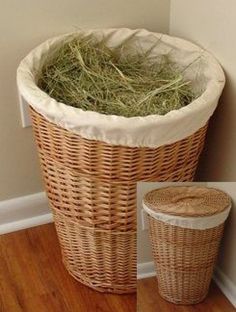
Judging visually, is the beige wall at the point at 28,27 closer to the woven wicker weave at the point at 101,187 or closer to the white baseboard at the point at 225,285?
the woven wicker weave at the point at 101,187

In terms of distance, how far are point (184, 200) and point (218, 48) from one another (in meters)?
0.31

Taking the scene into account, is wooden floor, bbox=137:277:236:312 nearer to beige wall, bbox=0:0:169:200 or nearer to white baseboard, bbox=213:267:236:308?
white baseboard, bbox=213:267:236:308

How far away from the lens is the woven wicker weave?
100 centimetres

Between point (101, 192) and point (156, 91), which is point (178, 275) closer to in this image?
point (101, 192)

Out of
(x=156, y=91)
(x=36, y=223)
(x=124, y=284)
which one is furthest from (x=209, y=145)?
(x=36, y=223)

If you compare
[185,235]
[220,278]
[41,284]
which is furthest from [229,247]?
[41,284]

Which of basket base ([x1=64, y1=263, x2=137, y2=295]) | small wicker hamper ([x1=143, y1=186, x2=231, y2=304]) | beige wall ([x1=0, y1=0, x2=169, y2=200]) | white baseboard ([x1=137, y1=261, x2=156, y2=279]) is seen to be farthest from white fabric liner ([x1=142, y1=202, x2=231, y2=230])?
A: beige wall ([x1=0, y1=0, x2=169, y2=200])

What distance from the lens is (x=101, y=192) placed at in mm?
1050

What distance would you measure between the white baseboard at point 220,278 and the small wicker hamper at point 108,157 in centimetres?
6

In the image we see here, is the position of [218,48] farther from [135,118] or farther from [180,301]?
[180,301]

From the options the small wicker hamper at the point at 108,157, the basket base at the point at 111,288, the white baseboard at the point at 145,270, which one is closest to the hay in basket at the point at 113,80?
the small wicker hamper at the point at 108,157

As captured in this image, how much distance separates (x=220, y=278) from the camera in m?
1.20

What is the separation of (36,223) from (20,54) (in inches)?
16.7

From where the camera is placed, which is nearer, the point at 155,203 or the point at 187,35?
the point at 155,203
